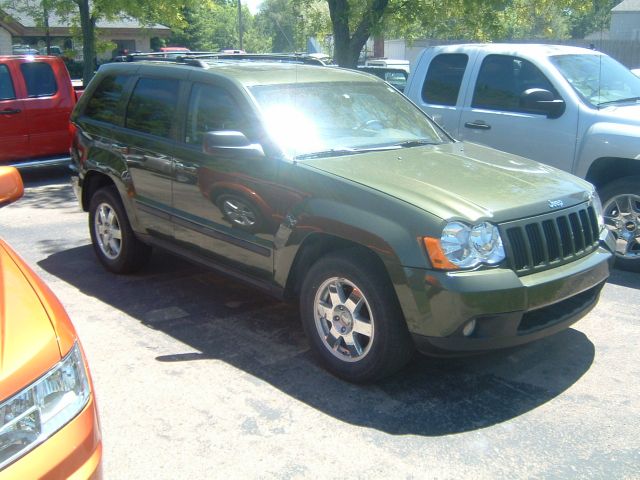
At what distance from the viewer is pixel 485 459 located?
346 cm

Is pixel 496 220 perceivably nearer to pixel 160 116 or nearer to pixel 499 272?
pixel 499 272

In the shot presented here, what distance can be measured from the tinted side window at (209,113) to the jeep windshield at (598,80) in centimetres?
347

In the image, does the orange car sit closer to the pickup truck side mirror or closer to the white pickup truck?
the white pickup truck

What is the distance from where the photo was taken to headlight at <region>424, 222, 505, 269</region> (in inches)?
148

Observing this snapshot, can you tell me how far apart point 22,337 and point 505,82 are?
231 inches

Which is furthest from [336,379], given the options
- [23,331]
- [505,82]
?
[505,82]

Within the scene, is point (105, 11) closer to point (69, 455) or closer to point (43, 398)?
point (43, 398)

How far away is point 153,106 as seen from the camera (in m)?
5.73

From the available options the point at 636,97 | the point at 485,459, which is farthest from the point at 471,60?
the point at 485,459

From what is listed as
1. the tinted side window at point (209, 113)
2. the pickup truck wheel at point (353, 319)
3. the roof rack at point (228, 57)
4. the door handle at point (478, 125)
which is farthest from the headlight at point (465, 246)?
the door handle at point (478, 125)

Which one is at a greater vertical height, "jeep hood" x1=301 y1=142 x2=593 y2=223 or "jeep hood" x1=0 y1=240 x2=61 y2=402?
"jeep hood" x1=301 y1=142 x2=593 y2=223

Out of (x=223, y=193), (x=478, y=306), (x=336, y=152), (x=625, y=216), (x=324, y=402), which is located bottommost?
(x=324, y=402)

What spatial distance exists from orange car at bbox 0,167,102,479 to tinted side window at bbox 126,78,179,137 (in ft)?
10.1

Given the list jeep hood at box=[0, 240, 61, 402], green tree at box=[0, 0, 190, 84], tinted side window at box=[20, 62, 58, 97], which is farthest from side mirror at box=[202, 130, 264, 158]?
green tree at box=[0, 0, 190, 84]
